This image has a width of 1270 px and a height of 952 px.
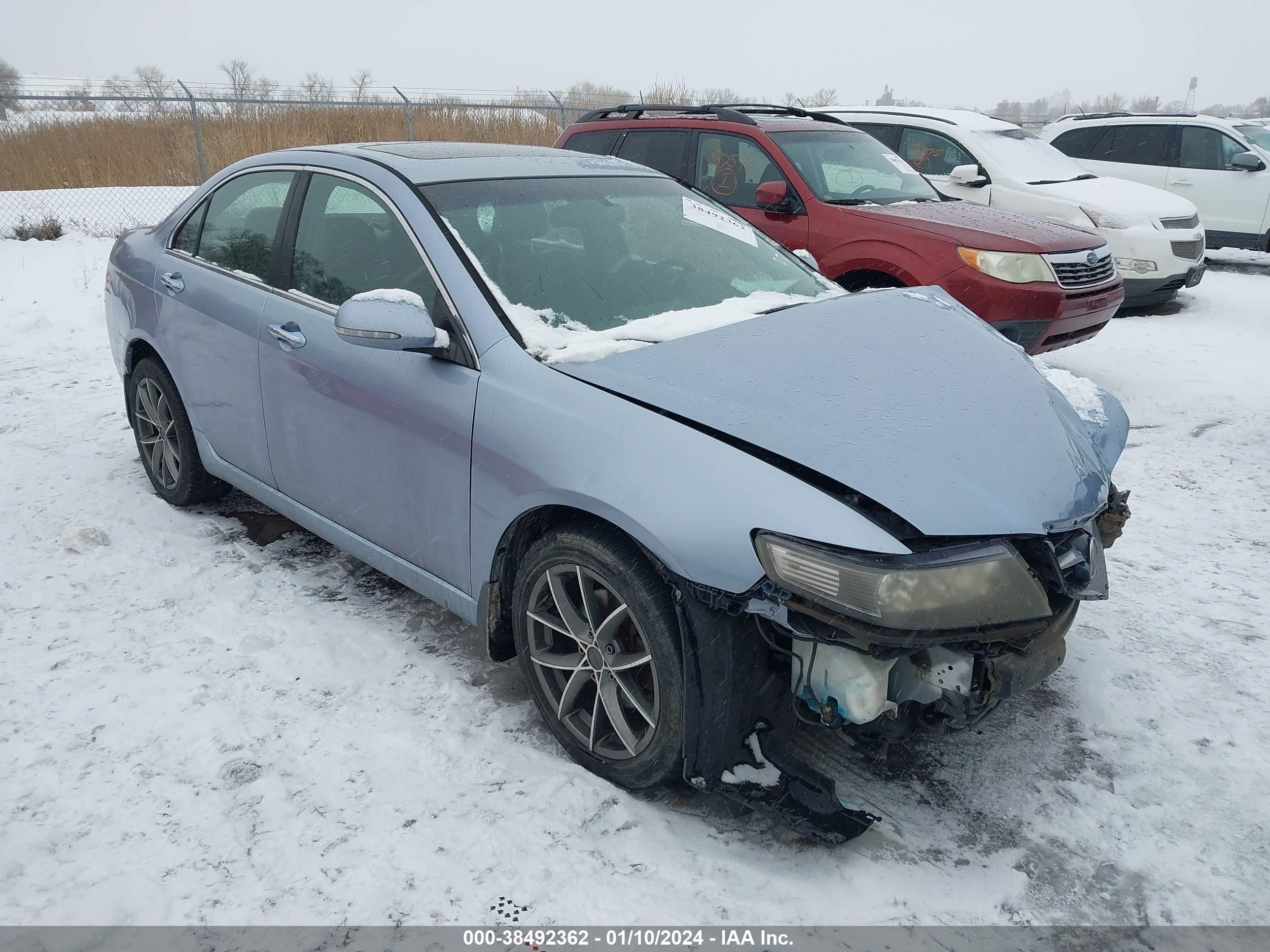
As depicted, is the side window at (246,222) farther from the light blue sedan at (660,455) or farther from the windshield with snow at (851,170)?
the windshield with snow at (851,170)

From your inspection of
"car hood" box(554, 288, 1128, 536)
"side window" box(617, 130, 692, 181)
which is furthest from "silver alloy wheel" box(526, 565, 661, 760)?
"side window" box(617, 130, 692, 181)

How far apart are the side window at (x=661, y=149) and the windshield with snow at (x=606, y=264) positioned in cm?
336

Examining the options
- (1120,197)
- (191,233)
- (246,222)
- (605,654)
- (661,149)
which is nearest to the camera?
(605,654)

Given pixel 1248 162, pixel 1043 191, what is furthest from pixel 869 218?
pixel 1248 162

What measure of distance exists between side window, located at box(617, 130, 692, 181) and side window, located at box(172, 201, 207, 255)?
3.35m

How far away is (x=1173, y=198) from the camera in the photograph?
9258 millimetres

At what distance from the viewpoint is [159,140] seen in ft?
54.1

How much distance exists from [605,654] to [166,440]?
118 inches

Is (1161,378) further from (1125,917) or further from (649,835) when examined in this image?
(649,835)

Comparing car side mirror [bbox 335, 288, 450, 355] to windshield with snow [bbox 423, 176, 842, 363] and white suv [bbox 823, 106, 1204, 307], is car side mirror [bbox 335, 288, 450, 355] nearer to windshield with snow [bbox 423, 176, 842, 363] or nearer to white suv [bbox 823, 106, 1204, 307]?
windshield with snow [bbox 423, 176, 842, 363]

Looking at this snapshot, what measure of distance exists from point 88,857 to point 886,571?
217 centimetres

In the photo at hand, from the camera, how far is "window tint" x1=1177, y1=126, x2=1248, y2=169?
11227 mm

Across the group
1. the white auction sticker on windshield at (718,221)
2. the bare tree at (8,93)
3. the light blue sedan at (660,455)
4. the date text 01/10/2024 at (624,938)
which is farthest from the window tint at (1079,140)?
the bare tree at (8,93)

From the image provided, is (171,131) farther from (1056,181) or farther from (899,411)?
Result: (899,411)
